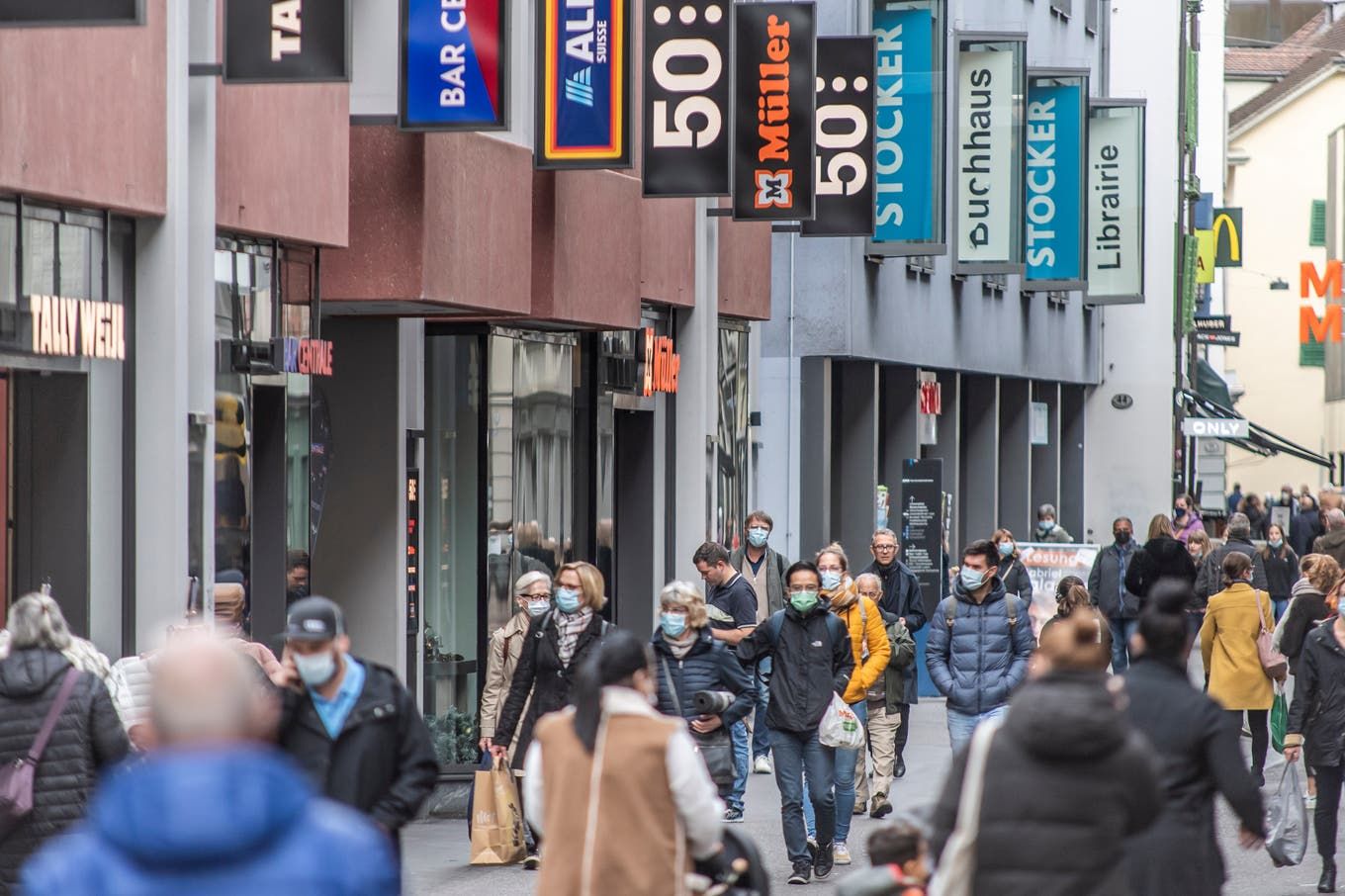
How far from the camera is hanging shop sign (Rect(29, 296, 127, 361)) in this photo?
34.8 ft

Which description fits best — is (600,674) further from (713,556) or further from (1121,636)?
(1121,636)

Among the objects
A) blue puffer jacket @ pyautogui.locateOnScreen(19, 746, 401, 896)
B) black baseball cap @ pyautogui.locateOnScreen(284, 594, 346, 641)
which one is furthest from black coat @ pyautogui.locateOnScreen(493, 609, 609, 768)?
blue puffer jacket @ pyautogui.locateOnScreen(19, 746, 401, 896)

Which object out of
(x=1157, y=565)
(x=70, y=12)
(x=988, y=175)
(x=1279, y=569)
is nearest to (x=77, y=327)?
(x=70, y=12)

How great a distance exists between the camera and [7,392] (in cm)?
1091

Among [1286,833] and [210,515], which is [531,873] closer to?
[210,515]

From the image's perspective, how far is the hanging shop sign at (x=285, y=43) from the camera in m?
11.4

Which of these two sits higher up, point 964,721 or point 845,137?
point 845,137

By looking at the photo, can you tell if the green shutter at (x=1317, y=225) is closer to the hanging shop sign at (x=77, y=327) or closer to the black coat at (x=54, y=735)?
the hanging shop sign at (x=77, y=327)

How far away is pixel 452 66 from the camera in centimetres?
1357

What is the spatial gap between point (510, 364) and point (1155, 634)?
10657mm

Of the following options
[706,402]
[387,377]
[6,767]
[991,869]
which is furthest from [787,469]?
[991,869]

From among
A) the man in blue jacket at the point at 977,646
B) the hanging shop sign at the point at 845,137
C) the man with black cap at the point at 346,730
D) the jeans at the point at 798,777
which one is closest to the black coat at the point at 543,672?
the jeans at the point at 798,777

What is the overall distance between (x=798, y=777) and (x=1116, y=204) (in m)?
24.6

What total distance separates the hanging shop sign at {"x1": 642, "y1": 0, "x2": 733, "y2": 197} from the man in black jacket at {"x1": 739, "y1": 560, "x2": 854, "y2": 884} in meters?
5.99
